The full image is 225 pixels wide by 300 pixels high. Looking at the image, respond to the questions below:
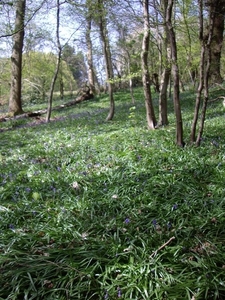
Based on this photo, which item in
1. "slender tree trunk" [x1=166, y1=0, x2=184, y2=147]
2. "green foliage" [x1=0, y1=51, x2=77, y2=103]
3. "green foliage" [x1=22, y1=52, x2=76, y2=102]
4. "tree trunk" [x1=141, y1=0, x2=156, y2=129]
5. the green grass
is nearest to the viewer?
the green grass

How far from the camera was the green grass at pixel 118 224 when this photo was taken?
6.59ft

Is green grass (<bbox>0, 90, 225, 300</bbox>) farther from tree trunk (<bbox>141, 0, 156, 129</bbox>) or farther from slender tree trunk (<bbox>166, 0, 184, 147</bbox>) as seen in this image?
tree trunk (<bbox>141, 0, 156, 129</bbox>)

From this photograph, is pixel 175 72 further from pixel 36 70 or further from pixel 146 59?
pixel 36 70

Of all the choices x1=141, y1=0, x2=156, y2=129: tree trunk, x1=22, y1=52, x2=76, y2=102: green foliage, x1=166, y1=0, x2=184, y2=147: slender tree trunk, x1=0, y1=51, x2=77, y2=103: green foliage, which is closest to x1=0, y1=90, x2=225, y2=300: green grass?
x1=166, y1=0, x2=184, y2=147: slender tree trunk

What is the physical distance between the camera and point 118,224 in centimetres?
272

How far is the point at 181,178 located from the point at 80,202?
141 cm

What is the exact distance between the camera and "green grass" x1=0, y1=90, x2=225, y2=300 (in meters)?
2.01

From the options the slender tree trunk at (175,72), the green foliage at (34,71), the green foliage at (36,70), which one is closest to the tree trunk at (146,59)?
the slender tree trunk at (175,72)

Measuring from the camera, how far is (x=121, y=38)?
66.3 ft

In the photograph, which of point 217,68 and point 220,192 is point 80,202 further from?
point 217,68

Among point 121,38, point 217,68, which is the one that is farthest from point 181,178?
point 121,38

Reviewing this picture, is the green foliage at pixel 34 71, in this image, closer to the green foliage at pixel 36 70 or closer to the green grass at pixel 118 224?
the green foliage at pixel 36 70

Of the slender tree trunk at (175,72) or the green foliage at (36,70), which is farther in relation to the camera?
the green foliage at (36,70)

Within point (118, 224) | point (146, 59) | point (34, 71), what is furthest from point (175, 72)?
point (34, 71)
